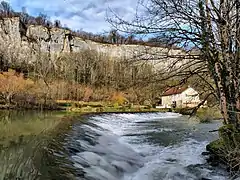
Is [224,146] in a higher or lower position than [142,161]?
higher

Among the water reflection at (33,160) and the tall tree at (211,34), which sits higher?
the tall tree at (211,34)

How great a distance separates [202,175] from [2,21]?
241ft

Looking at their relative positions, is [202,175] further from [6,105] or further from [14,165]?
[6,105]

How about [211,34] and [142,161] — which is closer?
[211,34]

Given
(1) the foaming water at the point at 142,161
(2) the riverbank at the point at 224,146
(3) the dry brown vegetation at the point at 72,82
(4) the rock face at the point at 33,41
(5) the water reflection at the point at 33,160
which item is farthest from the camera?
(4) the rock face at the point at 33,41

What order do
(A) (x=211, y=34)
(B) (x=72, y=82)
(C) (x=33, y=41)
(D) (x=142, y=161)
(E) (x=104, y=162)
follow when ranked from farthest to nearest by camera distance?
(C) (x=33, y=41)
(B) (x=72, y=82)
(D) (x=142, y=161)
(E) (x=104, y=162)
(A) (x=211, y=34)

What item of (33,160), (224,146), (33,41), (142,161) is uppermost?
(33,41)

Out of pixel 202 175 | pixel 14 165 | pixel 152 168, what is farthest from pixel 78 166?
pixel 202 175

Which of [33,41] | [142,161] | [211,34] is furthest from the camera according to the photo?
[33,41]

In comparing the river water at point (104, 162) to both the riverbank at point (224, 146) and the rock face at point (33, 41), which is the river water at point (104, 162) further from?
the rock face at point (33, 41)

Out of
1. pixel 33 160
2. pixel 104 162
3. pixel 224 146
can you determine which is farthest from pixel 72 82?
pixel 224 146

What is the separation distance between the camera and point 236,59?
5496mm

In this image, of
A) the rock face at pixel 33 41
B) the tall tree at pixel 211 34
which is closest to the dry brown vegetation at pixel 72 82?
the tall tree at pixel 211 34

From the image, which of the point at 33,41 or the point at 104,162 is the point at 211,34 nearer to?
the point at 104,162
